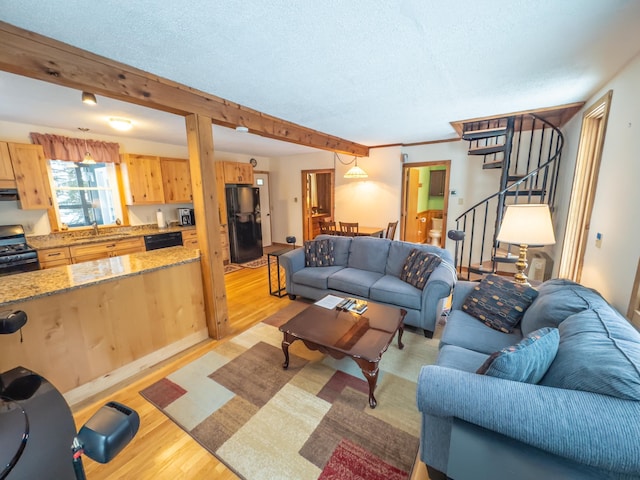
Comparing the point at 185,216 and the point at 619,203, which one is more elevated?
the point at 619,203

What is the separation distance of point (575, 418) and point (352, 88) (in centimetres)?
258

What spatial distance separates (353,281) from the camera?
10.5 feet

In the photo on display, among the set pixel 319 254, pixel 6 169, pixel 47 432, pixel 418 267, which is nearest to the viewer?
pixel 47 432

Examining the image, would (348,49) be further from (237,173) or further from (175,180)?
(237,173)

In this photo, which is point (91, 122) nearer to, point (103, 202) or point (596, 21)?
point (103, 202)

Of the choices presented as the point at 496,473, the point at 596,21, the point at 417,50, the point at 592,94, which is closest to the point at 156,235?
the point at 417,50

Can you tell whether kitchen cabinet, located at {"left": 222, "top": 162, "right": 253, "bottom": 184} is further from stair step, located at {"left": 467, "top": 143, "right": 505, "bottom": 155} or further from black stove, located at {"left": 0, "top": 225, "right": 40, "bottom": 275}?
stair step, located at {"left": 467, "top": 143, "right": 505, "bottom": 155}

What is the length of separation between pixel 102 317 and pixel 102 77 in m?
1.76

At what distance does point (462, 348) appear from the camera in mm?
1775

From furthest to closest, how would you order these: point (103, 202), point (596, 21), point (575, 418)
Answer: point (103, 202) → point (596, 21) → point (575, 418)

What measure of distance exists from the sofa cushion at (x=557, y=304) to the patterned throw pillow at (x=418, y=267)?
987 mm

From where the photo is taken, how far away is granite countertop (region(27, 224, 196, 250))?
3.50m

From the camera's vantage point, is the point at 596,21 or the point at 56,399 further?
the point at 596,21

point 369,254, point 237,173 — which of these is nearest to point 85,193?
point 237,173
